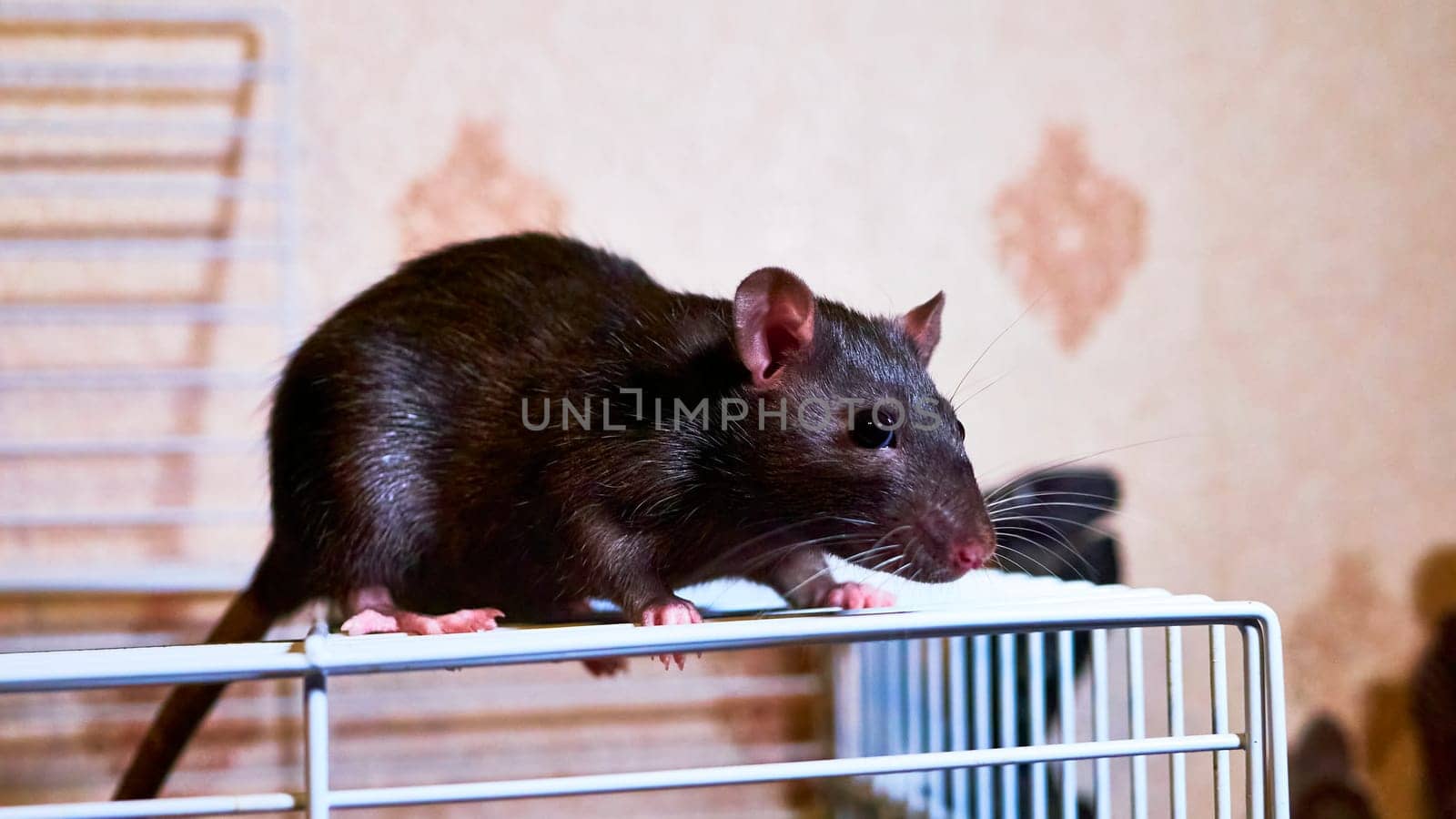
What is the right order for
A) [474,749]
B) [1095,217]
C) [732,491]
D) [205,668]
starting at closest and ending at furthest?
[205,668] < [732,491] < [474,749] < [1095,217]

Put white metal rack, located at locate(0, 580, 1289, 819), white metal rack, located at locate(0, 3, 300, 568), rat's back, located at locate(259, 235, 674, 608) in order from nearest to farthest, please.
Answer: white metal rack, located at locate(0, 580, 1289, 819), rat's back, located at locate(259, 235, 674, 608), white metal rack, located at locate(0, 3, 300, 568)

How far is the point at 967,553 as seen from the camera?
693 mm

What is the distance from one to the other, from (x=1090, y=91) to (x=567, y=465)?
3.39 feet

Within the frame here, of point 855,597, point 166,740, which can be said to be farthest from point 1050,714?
point 166,740

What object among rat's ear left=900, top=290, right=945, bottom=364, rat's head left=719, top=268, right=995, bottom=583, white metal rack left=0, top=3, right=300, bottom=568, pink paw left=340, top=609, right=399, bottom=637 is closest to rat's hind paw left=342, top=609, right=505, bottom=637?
pink paw left=340, top=609, right=399, bottom=637

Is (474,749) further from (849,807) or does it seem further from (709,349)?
(709,349)

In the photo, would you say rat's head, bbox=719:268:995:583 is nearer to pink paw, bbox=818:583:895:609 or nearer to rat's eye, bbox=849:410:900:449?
rat's eye, bbox=849:410:900:449

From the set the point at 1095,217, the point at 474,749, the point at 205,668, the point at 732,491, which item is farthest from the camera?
the point at 1095,217

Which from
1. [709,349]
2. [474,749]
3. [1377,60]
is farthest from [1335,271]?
[474,749]

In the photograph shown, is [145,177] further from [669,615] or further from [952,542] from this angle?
[952,542]

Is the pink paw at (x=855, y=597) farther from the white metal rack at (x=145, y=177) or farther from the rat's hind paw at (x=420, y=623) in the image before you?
the white metal rack at (x=145, y=177)

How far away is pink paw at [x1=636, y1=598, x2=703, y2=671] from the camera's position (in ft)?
2.31

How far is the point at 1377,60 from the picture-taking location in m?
1.59

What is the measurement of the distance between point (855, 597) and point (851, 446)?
0.17 metres
